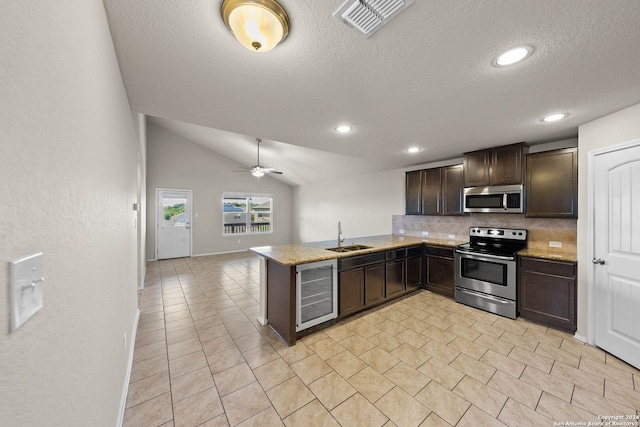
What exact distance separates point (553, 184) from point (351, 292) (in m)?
2.83

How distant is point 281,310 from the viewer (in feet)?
8.87

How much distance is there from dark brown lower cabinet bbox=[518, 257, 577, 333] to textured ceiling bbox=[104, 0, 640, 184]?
1622mm

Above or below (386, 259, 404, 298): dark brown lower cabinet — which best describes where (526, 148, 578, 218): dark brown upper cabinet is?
above

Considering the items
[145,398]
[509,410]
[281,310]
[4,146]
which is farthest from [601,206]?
[145,398]

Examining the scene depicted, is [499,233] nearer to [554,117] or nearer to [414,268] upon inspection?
[414,268]

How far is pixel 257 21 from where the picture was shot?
1.17 m

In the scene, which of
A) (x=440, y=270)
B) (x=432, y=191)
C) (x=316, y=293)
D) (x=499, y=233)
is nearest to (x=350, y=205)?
(x=432, y=191)

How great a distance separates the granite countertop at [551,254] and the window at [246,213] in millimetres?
7152

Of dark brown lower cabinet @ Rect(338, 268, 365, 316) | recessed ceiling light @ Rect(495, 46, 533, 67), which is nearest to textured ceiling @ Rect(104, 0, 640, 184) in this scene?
recessed ceiling light @ Rect(495, 46, 533, 67)

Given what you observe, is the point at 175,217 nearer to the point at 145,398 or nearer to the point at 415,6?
the point at 145,398

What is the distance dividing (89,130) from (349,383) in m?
2.34

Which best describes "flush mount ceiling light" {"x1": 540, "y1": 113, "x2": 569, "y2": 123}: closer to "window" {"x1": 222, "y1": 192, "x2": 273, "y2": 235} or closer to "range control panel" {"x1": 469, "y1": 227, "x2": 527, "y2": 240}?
"range control panel" {"x1": 469, "y1": 227, "x2": 527, "y2": 240}

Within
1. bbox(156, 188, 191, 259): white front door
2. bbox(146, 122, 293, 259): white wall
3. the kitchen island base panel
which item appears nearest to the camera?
the kitchen island base panel

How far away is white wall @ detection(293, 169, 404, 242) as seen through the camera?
17.7 ft
